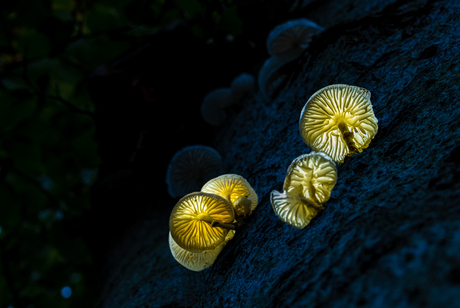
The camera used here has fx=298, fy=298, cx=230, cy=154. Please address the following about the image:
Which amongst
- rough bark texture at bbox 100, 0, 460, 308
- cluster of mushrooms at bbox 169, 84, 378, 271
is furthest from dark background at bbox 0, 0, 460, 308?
cluster of mushrooms at bbox 169, 84, 378, 271

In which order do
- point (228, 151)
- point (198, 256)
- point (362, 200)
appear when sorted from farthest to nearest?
point (228, 151) < point (198, 256) < point (362, 200)

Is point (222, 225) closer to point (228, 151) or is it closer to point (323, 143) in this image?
point (323, 143)

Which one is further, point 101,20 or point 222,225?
point 101,20

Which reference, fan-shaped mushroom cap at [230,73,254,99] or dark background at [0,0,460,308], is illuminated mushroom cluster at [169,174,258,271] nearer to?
dark background at [0,0,460,308]

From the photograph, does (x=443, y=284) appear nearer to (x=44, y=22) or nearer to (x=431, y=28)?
(x=431, y=28)

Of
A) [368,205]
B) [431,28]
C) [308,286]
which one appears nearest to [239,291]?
[308,286]

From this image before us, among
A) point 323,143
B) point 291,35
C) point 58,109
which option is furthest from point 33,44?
point 323,143
